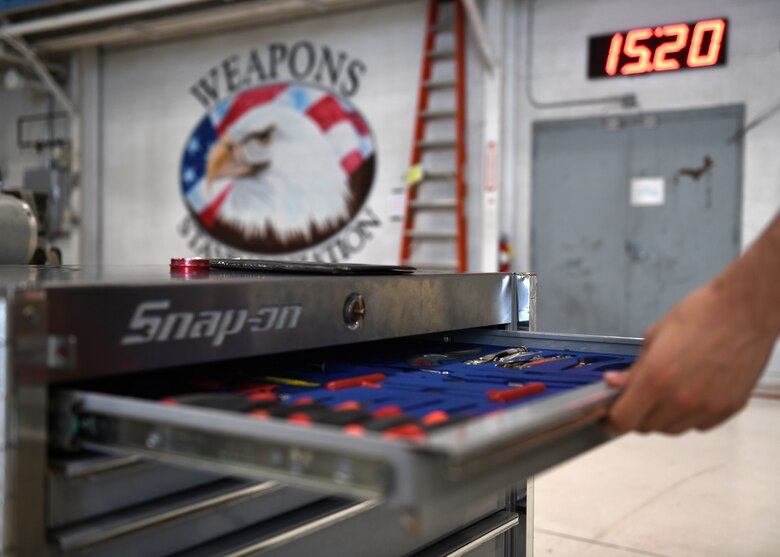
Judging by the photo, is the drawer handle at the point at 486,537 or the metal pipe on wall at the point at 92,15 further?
the metal pipe on wall at the point at 92,15

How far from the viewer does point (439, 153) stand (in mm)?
6098

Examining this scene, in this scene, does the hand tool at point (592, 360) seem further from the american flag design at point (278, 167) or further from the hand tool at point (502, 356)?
the american flag design at point (278, 167)

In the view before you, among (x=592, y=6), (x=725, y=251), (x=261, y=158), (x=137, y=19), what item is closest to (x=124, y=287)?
(x=725, y=251)

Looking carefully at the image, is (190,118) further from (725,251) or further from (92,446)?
(92,446)

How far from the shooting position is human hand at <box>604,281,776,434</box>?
2.80ft

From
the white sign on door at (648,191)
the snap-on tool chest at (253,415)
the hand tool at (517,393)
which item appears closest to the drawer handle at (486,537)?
the snap-on tool chest at (253,415)

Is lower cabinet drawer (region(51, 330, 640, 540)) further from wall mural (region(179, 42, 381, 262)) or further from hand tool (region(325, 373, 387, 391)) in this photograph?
wall mural (region(179, 42, 381, 262))

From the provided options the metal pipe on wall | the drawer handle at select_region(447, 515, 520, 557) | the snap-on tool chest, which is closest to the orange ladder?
the metal pipe on wall

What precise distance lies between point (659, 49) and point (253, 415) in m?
5.12

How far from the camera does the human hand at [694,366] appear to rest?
85cm

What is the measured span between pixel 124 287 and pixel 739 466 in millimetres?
3059

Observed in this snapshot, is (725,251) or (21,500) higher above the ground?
(725,251)

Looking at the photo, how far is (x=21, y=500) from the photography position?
2.75 ft

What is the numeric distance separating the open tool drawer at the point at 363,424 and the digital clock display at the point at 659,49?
453 cm
